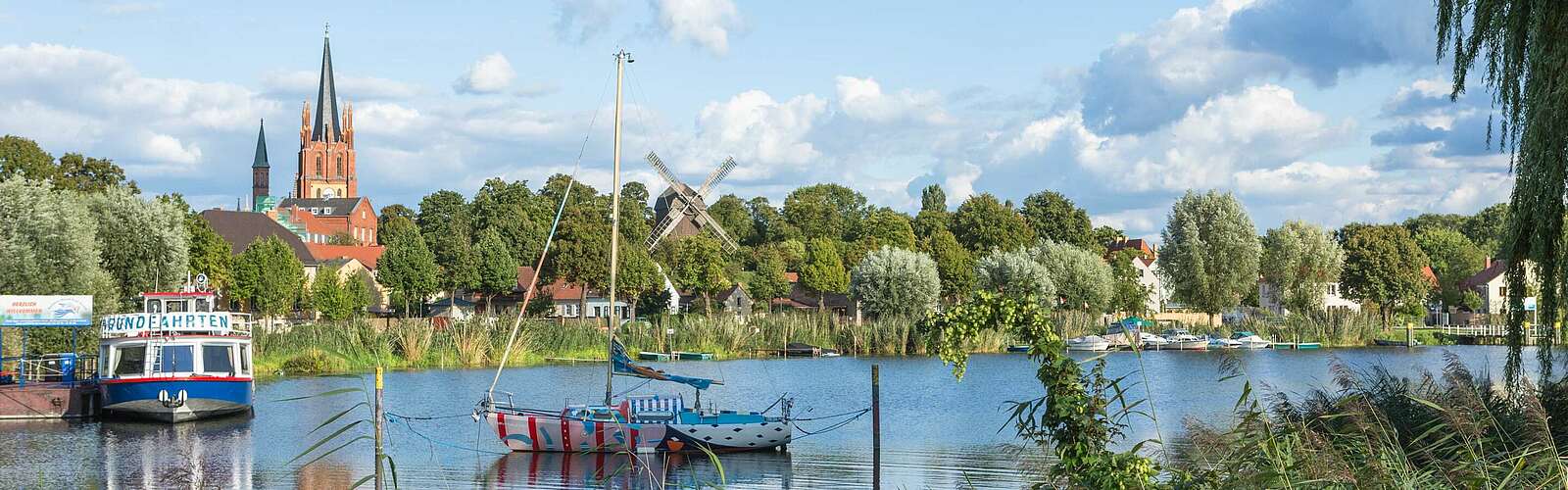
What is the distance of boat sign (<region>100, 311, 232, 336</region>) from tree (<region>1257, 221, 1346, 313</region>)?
2447 inches

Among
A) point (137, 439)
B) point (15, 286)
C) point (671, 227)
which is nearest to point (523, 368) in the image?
point (15, 286)

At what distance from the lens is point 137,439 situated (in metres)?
30.8

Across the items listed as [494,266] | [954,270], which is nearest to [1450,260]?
[954,270]

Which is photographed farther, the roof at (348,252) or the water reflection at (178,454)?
the roof at (348,252)

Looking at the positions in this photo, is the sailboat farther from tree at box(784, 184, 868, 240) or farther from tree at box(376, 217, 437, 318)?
tree at box(784, 184, 868, 240)

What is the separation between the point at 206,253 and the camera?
6981 centimetres

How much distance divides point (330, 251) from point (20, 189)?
277 feet

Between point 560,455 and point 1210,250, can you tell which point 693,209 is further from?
point 560,455

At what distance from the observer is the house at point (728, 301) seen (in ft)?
310

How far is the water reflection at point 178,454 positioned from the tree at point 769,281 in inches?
2422

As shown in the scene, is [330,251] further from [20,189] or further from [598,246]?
[20,189]

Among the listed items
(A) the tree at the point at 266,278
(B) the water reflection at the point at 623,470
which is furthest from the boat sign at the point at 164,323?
(A) the tree at the point at 266,278

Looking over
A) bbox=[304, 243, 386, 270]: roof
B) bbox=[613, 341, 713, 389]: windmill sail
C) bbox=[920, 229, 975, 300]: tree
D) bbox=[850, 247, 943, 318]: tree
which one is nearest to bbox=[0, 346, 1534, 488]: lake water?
bbox=[613, 341, 713, 389]: windmill sail

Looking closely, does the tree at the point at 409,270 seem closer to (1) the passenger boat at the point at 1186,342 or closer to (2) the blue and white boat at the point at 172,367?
(1) the passenger boat at the point at 1186,342
